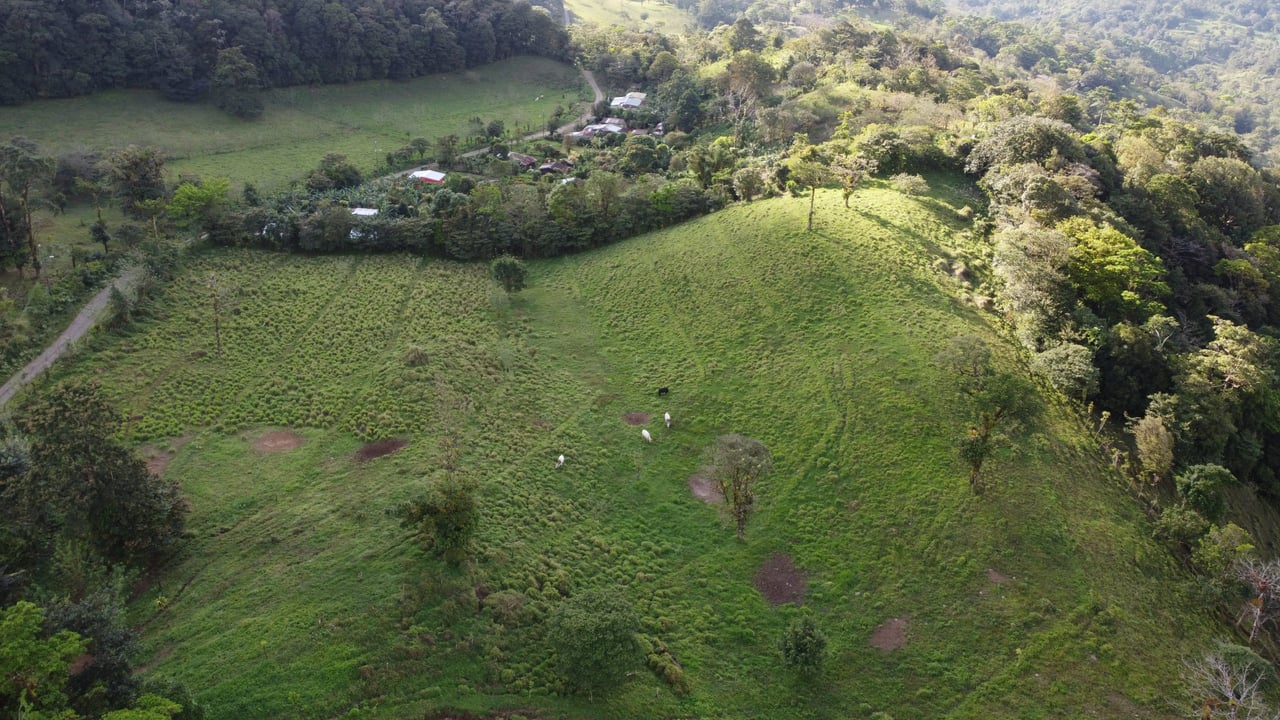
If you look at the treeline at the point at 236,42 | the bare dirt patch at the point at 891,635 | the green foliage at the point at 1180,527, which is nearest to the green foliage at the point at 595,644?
the bare dirt patch at the point at 891,635

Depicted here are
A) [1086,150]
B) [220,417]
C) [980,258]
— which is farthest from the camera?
[1086,150]

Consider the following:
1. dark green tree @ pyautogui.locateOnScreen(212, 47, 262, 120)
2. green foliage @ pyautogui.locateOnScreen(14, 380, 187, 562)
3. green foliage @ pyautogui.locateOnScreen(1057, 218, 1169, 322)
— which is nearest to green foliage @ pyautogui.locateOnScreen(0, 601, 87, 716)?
green foliage @ pyautogui.locateOnScreen(14, 380, 187, 562)

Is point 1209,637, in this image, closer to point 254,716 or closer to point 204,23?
point 254,716

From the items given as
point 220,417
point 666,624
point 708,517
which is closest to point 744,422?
point 708,517

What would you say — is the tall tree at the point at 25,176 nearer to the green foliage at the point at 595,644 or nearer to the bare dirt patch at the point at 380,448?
the bare dirt patch at the point at 380,448

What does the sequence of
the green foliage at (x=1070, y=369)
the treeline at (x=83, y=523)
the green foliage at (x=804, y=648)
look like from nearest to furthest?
the treeline at (x=83, y=523)
the green foliage at (x=804, y=648)
the green foliage at (x=1070, y=369)

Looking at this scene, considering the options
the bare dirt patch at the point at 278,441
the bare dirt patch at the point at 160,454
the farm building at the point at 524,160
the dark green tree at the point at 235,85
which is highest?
the dark green tree at the point at 235,85

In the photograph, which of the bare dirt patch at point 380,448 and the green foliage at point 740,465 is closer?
the green foliage at point 740,465
